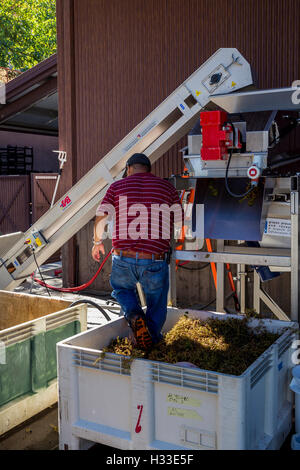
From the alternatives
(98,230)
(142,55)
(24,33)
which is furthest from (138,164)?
(24,33)

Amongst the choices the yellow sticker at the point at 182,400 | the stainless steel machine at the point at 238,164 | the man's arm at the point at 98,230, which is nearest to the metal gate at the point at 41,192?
the stainless steel machine at the point at 238,164

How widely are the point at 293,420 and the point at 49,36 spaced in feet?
101

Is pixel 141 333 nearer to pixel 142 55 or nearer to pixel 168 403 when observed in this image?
pixel 168 403

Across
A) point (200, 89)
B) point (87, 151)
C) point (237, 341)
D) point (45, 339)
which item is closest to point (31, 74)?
point (87, 151)

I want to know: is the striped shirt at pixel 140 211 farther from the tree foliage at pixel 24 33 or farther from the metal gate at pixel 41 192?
the tree foliage at pixel 24 33

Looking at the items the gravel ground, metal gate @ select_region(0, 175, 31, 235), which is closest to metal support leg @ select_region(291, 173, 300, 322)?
the gravel ground

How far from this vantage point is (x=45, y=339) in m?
4.36

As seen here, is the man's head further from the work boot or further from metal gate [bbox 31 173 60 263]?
metal gate [bbox 31 173 60 263]

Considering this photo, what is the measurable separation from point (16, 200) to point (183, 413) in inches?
458

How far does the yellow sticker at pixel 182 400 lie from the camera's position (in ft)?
9.68

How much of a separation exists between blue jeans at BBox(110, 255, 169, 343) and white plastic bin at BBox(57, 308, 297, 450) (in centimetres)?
53

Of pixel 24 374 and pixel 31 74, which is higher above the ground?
pixel 31 74

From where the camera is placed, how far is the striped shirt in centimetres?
398
